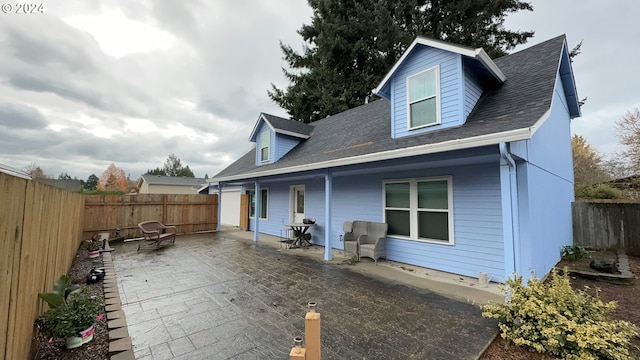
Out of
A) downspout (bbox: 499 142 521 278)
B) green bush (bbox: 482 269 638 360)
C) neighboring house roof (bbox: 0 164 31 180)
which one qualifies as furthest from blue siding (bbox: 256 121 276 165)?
green bush (bbox: 482 269 638 360)

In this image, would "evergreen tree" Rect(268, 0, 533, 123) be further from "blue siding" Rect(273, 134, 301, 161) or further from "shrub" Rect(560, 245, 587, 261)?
"shrub" Rect(560, 245, 587, 261)

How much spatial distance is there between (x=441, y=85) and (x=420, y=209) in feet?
9.30

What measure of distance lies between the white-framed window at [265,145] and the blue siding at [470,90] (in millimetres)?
7722

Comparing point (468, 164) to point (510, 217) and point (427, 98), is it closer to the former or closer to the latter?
point (510, 217)

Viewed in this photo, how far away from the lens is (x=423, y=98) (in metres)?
5.96

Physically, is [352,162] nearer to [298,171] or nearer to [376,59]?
[298,171]

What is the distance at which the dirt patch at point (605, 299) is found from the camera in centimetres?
263

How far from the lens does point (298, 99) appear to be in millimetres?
17094

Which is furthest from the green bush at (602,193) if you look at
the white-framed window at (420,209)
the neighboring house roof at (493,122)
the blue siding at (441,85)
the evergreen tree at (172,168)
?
the evergreen tree at (172,168)

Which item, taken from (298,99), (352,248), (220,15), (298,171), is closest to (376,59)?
(298,99)

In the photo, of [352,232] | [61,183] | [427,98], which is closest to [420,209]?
[352,232]

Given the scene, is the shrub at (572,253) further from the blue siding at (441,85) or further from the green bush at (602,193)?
the blue siding at (441,85)

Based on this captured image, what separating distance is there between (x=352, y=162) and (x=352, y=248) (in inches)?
90.6

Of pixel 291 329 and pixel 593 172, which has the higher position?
pixel 593 172
